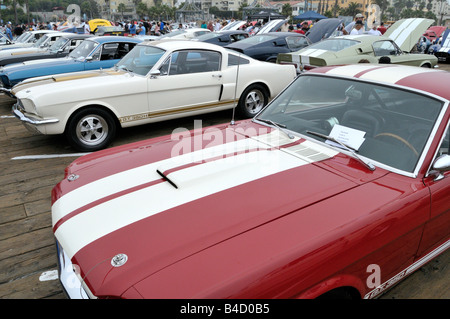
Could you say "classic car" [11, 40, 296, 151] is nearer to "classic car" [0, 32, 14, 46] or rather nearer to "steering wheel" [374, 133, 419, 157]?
"steering wheel" [374, 133, 419, 157]

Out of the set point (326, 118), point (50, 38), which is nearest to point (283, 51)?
point (50, 38)

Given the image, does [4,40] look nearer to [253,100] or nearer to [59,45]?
[59,45]

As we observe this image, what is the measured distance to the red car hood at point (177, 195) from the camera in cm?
154

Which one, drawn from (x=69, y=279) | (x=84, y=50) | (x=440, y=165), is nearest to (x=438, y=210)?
(x=440, y=165)

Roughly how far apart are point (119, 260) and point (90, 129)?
373cm

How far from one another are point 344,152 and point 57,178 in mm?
3315

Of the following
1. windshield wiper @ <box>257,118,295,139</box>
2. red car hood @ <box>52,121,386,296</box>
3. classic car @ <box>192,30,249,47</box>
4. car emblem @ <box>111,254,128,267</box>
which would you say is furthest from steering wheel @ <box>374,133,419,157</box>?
classic car @ <box>192,30,249,47</box>

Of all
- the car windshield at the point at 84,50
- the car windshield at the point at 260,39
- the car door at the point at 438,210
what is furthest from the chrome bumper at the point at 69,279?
the car windshield at the point at 260,39

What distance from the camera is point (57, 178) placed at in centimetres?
407

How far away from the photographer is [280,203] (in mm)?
1820

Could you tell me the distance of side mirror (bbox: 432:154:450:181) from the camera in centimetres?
200

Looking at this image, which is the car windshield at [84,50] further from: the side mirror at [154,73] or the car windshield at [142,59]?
the side mirror at [154,73]

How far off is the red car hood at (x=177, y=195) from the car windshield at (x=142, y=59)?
298cm
